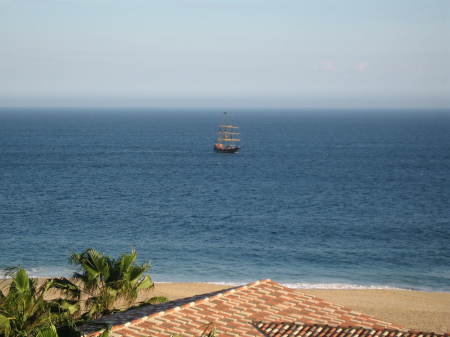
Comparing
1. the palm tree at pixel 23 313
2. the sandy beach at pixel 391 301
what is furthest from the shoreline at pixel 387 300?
the palm tree at pixel 23 313

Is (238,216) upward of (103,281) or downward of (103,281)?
downward

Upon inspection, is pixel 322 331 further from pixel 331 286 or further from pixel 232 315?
pixel 331 286

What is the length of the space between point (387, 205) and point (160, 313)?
4748cm

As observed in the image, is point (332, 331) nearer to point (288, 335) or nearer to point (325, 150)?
point (288, 335)

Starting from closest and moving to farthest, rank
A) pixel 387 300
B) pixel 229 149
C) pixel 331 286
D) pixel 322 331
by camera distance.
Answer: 1. pixel 322 331
2. pixel 387 300
3. pixel 331 286
4. pixel 229 149

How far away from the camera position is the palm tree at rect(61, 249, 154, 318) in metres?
14.9

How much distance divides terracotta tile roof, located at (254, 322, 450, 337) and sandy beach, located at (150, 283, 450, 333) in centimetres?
1200

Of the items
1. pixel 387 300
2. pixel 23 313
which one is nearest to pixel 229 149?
pixel 387 300

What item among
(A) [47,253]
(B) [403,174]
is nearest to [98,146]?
(B) [403,174]

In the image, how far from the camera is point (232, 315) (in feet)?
48.0

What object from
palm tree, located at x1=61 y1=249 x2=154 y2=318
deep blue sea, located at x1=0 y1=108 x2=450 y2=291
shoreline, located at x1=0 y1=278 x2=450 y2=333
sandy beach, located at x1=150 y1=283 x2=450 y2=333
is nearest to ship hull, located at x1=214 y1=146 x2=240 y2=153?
deep blue sea, located at x1=0 y1=108 x2=450 y2=291

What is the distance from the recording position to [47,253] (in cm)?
3812

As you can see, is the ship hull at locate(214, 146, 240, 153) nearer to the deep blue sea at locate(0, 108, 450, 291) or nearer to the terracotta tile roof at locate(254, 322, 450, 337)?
the deep blue sea at locate(0, 108, 450, 291)

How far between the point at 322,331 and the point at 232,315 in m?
2.42
